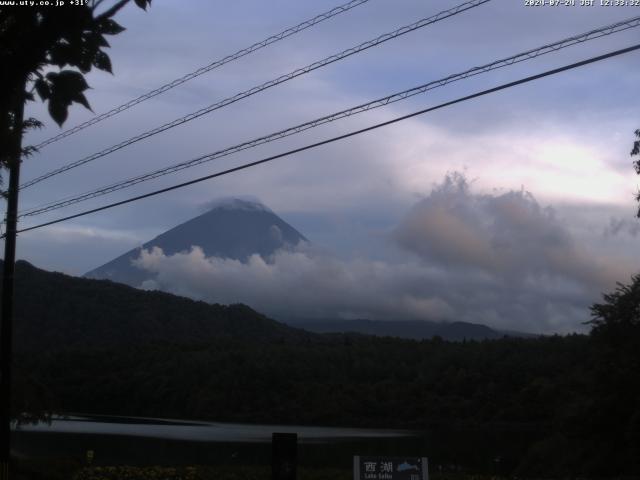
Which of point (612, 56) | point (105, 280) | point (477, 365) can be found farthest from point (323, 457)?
point (105, 280)

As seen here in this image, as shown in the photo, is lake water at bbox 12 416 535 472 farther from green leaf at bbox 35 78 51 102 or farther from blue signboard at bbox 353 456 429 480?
green leaf at bbox 35 78 51 102

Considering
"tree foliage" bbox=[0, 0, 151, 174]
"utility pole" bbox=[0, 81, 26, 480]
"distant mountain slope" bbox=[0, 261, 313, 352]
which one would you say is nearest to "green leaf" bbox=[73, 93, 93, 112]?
"tree foliage" bbox=[0, 0, 151, 174]

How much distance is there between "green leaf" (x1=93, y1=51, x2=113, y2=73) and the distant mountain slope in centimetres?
10800

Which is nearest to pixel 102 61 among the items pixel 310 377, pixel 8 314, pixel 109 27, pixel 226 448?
pixel 109 27

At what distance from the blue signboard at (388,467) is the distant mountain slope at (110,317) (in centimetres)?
10154

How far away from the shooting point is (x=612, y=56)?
9.84 meters

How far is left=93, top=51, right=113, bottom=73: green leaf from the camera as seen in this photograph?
18.2 feet

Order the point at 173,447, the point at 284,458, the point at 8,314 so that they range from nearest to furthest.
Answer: the point at 284,458 → the point at 8,314 → the point at 173,447

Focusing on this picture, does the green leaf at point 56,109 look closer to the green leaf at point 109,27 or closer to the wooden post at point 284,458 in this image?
the green leaf at point 109,27

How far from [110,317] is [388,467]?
13064cm

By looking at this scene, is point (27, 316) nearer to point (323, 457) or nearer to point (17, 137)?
point (323, 457)

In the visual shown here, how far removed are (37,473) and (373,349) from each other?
103459 millimetres

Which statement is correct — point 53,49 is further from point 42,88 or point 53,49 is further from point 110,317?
point 110,317

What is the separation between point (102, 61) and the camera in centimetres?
556
